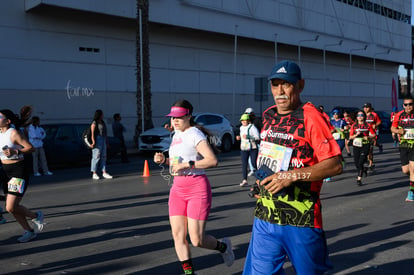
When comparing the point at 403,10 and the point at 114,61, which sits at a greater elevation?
the point at 403,10

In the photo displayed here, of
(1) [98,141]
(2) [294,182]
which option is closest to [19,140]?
(2) [294,182]

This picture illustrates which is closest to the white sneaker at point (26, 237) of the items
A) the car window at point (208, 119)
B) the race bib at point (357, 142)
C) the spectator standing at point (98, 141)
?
the spectator standing at point (98, 141)

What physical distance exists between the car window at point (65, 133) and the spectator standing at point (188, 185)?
37.1ft

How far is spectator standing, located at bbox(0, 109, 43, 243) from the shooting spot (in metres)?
6.23

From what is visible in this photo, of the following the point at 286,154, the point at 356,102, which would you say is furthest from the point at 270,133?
the point at 356,102

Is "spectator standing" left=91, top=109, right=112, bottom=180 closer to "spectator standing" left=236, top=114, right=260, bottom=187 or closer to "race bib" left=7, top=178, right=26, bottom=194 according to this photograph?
"spectator standing" left=236, top=114, right=260, bottom=187

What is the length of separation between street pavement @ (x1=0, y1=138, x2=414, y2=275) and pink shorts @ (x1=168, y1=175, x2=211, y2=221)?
800mm

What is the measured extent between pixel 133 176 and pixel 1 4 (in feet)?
36.6

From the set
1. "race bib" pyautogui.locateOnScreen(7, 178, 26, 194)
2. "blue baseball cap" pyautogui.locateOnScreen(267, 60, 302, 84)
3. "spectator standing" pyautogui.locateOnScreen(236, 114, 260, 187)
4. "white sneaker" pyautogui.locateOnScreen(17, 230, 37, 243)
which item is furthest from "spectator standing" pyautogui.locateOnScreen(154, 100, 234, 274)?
"spectator standing" pyautogui.locateOnScreen(236, 114, 260, 187)

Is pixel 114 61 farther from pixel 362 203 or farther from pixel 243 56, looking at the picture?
pixel 362 203

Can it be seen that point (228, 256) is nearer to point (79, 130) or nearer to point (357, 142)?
point (357, 142)

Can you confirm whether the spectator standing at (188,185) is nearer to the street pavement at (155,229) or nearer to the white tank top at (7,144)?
→ the street pavement at (155,229)

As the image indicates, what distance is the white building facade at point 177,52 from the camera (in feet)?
68.0

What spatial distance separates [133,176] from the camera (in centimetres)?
1320
